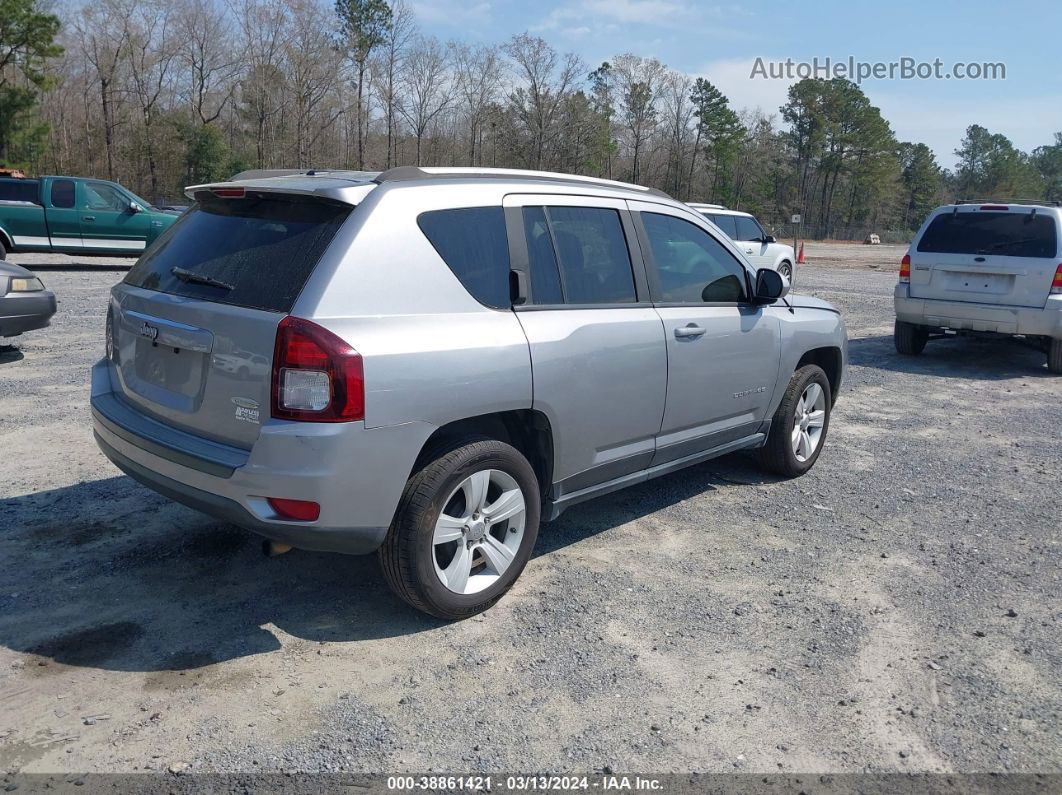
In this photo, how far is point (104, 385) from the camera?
4.26 m

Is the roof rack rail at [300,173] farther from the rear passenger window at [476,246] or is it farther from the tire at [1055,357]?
the tire at [1055,357]

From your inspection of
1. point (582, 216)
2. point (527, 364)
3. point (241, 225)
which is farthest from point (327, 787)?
point (582, 216)

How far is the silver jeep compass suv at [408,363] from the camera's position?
3328 mm

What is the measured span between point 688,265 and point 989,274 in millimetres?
7103

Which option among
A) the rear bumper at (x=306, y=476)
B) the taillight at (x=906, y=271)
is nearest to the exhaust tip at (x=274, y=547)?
the rear bumper at (x=306, y=476)

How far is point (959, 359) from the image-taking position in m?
11.8

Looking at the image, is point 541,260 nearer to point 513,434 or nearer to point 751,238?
point 513,434

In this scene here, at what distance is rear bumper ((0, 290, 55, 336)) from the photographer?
28.2 feet

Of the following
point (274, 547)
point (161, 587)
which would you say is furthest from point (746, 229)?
point (274, 547)

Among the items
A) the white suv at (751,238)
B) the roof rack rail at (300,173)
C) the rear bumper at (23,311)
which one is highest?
the white suv at (751,238)

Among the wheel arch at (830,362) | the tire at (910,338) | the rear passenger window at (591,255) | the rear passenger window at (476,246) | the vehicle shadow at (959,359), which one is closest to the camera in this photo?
the rear passenger window at (476,246)

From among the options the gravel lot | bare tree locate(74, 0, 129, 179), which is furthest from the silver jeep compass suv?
bare tree locate(74, 0, 129, 179)

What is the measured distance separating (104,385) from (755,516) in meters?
3.74

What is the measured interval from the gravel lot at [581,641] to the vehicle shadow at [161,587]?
2 centimetres
